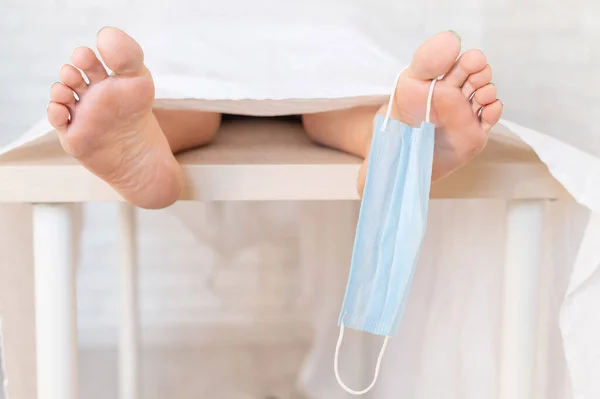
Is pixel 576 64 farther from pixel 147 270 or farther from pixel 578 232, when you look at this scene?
pixel 147 270

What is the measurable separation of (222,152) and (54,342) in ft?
0.64

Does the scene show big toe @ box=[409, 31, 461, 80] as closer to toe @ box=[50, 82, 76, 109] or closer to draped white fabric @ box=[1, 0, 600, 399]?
draped white fabric @ box=[1, 0, 600, 399]

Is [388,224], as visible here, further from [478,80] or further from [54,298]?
[54,298]

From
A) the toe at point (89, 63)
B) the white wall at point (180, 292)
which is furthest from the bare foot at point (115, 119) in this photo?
the white wall at point (180, 292)

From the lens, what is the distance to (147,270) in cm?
124

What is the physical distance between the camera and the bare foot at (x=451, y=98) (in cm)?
40

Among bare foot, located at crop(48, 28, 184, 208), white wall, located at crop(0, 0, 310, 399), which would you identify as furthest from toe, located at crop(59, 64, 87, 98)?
white wall, located at crop(0, 0, 310, 399)

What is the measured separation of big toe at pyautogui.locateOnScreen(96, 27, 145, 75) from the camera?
0.39 m

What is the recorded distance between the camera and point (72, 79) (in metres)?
0.40

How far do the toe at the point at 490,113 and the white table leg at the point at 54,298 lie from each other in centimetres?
29

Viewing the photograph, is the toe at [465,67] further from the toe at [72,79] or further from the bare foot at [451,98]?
the toe at [72,79]

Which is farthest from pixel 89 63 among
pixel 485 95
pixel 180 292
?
pixel 180 292

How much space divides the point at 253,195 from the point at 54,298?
157 millimetres

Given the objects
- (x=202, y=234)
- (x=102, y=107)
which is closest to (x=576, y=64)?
(x=102, y=107)
